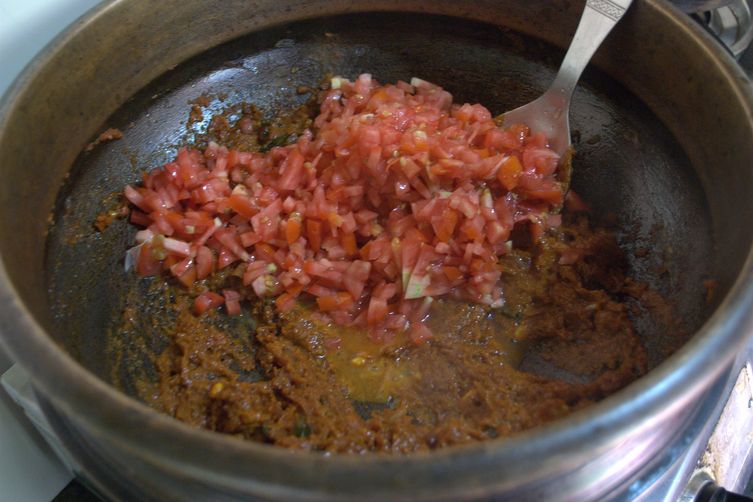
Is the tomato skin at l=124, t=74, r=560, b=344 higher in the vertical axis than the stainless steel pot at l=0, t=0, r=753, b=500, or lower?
lower

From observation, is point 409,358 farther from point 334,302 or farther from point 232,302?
point 232,302

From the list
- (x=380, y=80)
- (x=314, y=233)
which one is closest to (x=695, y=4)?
(x=380, y=80)

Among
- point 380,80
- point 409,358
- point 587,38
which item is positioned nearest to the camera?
point 409,358

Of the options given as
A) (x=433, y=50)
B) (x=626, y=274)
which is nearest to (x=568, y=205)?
(x=626, y=274)

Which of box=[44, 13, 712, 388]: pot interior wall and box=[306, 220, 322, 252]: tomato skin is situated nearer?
box=[44, 13, 712, 388]: pot interior wall

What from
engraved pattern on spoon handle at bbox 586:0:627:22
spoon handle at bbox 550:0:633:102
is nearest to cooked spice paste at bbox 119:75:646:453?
spoon handle at bbox 550:0:633:102

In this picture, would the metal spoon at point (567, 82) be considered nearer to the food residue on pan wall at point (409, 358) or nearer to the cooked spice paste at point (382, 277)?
the cooked spice paste at point (382, 277)

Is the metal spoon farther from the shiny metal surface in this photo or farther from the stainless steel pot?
the shiny metal surface
